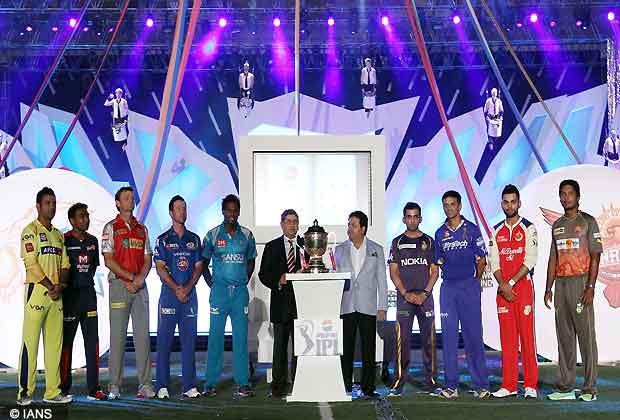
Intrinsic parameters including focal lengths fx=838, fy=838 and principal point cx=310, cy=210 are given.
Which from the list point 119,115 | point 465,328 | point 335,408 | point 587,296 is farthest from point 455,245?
point 119,115

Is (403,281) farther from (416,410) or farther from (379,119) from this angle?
(379,119)

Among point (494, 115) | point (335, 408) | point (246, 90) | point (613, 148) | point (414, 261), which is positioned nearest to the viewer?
point (335, 408)

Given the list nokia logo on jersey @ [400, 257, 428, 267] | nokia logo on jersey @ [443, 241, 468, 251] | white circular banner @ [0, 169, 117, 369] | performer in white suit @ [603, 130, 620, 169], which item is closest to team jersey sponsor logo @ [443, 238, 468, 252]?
nokia logo on jersey @ [443, 241, 468, 251]

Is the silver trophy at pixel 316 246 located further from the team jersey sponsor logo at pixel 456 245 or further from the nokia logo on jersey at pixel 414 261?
the team jersey sponsor logo at pixel 456 245

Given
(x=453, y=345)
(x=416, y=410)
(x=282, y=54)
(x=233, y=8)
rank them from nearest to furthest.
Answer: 1. (x=416, y=410)
2. (x=453, y=345)
3. (x=233, y=8)
4. (x=282, y=54)

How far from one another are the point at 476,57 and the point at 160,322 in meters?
7.65

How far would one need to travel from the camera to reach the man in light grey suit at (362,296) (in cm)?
660

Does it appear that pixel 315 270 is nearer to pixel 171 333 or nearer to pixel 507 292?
pixel 171 333

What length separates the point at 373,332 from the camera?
6.66 metres

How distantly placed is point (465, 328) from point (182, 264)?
91.2 inches

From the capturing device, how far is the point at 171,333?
266 inches

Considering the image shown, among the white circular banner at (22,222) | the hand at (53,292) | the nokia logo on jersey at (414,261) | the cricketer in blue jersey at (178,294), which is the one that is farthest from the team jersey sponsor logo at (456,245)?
the white circular banner at (22,222)

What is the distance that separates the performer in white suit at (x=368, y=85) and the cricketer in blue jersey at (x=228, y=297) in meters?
5.90

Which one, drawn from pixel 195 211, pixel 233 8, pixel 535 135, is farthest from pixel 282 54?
pixel 535 135
